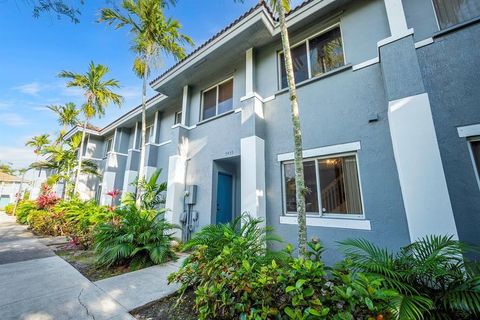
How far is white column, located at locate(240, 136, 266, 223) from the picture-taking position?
569 centimetres

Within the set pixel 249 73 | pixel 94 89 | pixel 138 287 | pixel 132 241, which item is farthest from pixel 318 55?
pixel 94 89

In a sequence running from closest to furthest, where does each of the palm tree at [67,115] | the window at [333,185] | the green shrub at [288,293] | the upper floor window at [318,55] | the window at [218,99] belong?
the green shrub at [288,293] < the window at [333,185] < the upper floor window at [318,55] < the window at [218,99] < the palm tree at [67,115]

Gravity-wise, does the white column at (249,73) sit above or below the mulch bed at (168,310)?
A: above

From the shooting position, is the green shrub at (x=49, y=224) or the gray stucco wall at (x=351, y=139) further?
the green shrub at (x=49, y=224)

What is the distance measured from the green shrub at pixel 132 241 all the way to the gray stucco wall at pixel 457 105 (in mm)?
6703

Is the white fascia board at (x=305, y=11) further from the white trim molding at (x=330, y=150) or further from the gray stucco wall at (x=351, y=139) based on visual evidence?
the white trim molding at (x=330, y=150)

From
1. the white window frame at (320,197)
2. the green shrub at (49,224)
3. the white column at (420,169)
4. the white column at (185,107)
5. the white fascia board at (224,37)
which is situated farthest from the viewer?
the green shrub at (49,224)

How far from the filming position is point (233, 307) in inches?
95.2

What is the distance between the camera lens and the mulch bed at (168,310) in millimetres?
2978

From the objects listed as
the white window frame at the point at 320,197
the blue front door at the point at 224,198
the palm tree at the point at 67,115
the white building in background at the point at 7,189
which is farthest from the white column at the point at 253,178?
the white building in background at the point at 7,189

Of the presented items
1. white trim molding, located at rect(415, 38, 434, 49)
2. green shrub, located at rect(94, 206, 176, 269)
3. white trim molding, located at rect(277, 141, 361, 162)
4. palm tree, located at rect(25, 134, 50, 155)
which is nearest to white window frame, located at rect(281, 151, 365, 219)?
white trim molding, located at rect(277, 141, 361, 162)

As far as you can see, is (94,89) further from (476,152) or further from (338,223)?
(476,152)

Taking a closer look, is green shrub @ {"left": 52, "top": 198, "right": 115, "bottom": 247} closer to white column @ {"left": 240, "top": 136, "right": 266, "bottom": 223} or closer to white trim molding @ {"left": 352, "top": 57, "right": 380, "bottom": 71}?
white column @ {"left": 240, "top": 136, "right": 266, "bottom": 223}

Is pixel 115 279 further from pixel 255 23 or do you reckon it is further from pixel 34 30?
pixel 255 23
